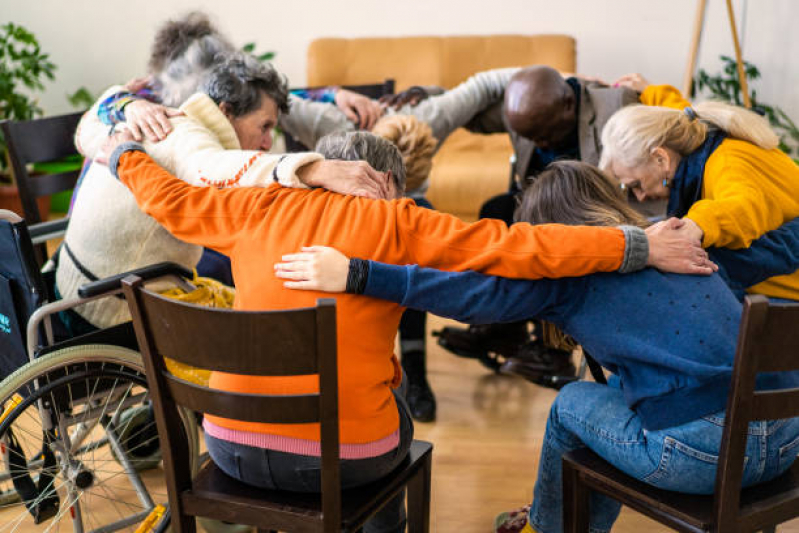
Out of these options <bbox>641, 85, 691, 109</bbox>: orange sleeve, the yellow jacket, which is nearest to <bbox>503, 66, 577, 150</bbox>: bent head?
<bbox>641, 85, 691, 109</bbox>: orange sleeve

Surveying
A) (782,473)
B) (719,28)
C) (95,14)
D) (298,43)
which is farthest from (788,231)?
(95,14)

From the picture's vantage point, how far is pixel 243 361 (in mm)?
1206

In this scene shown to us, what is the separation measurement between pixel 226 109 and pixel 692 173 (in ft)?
3.94

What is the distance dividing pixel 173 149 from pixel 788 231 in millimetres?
1458

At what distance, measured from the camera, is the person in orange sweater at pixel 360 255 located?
1.35 meters

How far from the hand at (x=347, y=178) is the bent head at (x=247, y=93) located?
22.0 inches

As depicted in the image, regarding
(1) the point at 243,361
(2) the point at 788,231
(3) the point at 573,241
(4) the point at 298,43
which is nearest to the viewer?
(1) the point at 243,361

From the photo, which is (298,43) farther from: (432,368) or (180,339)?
(180,339)

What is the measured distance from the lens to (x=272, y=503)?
1.35 metres

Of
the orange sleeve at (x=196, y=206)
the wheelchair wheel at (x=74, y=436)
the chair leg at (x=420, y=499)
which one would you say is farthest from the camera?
the wheelchair wheel at (x=74, y=436)

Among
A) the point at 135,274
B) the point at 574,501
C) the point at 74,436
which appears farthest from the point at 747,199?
the point at 74,436

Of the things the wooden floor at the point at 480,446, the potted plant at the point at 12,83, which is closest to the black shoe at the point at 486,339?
the wooden floor at the point at 480,446

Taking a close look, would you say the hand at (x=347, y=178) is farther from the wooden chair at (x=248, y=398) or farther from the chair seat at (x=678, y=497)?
the chair seat at (x=678, y=497)

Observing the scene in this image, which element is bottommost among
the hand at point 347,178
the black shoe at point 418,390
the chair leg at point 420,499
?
the black shoe at point 418,390
